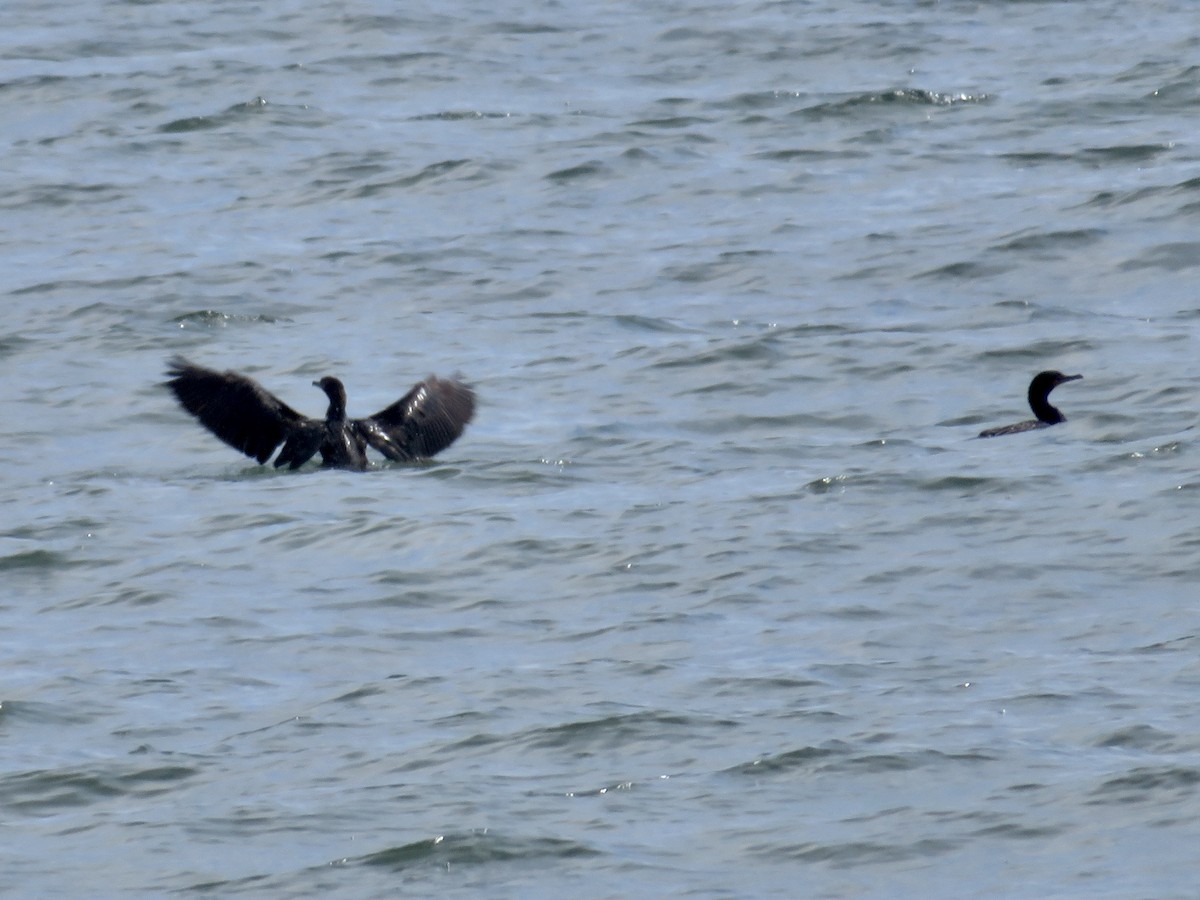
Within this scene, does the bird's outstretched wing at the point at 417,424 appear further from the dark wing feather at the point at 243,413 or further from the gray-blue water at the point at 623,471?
the dark wing feather at the point at 243,413

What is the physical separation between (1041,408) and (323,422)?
3627 mm

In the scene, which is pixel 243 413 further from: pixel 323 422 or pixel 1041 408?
pixel 1041 408

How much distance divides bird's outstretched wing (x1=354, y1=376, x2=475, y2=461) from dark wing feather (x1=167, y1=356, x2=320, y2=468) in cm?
33

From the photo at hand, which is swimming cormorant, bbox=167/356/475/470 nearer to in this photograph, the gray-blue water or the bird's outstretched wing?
the bird's outstretched wing

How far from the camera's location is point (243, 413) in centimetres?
1335

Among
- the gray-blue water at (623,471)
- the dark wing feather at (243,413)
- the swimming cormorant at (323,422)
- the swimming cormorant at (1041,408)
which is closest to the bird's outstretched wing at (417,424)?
the swimming cormorant at (323,422)

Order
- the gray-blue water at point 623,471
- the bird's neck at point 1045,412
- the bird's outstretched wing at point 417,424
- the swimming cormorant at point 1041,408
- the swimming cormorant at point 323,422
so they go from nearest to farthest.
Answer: the gray-blue water at point 623,471 < the swimming cormorant at point 1041,408 < the bird's neck at point 1045,412 < the swimming cormorant at point 323,422 < the bird's outstretched wing at point 417,424

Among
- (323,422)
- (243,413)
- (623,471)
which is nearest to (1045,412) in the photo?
(623,471)

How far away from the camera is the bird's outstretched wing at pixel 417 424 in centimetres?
1345

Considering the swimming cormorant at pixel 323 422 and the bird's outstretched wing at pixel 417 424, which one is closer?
the swimming cormorant at pixel 323 422

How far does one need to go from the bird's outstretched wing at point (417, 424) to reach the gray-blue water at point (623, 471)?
0.18m

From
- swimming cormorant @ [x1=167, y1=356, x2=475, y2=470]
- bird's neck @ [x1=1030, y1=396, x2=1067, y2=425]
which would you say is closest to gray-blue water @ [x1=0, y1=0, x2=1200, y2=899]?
swimming cormorant @ [x1=167, y1=356, x2=475, y2=470]

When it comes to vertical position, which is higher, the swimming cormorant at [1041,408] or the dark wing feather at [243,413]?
the dark wing feather at [243,413]

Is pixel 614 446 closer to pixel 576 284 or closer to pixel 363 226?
pixel 576 284
